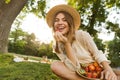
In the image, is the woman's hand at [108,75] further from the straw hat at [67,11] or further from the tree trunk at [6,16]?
the tree trunk at [6,16]

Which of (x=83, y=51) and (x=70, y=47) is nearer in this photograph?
(x=70, y=47)

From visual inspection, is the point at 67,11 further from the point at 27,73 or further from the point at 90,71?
the point at 27,73

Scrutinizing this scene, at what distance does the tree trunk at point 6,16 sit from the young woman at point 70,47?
8155 mm

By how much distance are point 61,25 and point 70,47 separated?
32cm

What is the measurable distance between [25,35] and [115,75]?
45.1m

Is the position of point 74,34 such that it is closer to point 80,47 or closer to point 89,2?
point 80,47

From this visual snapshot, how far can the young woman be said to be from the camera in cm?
391

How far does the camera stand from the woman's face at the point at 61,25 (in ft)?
13.3

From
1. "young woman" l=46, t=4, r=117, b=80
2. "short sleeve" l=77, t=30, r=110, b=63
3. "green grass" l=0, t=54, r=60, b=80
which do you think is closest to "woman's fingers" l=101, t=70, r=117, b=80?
"young woman" l=46, t=4, r=117, b=80

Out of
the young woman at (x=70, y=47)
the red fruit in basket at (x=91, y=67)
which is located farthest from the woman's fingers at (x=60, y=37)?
the red fruit in basket at (x=91, y=67)

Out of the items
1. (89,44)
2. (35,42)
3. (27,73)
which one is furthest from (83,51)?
(35,42)

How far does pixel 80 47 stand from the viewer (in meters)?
4.14

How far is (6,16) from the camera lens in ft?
40.4

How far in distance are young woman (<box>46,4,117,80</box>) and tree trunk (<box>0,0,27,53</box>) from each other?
321 inches
